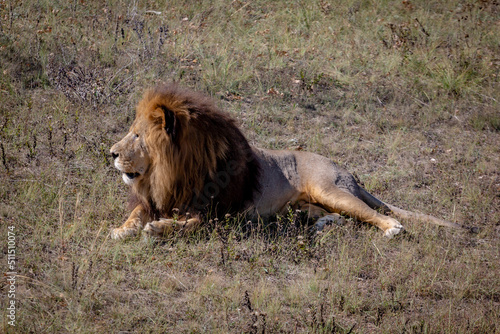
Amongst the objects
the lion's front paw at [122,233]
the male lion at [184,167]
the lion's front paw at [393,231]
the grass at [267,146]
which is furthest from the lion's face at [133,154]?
the lion's front paw at [393,231]

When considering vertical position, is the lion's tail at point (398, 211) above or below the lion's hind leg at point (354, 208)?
below

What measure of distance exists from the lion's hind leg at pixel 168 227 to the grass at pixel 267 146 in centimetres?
8

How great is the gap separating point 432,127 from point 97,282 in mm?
5467

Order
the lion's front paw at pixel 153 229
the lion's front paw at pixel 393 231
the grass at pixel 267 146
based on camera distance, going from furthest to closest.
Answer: the lion's front paw at pixel 393 231 < the lion's front paw at pixel 153 229 < the grass at pixel 267 146

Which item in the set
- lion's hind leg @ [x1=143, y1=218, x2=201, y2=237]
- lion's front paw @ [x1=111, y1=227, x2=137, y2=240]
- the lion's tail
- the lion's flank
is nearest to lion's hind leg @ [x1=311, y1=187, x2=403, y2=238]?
the lion's tail

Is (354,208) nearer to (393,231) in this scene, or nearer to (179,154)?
(393,231)

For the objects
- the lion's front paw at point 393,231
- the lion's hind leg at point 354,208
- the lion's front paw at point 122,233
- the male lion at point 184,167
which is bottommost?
the lion's front paw at point 393,231

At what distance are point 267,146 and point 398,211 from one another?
1.89m

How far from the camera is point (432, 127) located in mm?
7617

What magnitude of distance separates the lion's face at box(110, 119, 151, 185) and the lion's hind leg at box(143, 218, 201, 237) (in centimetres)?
43

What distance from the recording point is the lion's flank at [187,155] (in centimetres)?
446

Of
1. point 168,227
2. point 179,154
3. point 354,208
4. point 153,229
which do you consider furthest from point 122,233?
point 354,208

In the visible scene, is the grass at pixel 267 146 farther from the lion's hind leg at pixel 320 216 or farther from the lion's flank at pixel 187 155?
the lion's flank at pixel 187 155

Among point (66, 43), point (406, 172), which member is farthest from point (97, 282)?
point (66, 43)
